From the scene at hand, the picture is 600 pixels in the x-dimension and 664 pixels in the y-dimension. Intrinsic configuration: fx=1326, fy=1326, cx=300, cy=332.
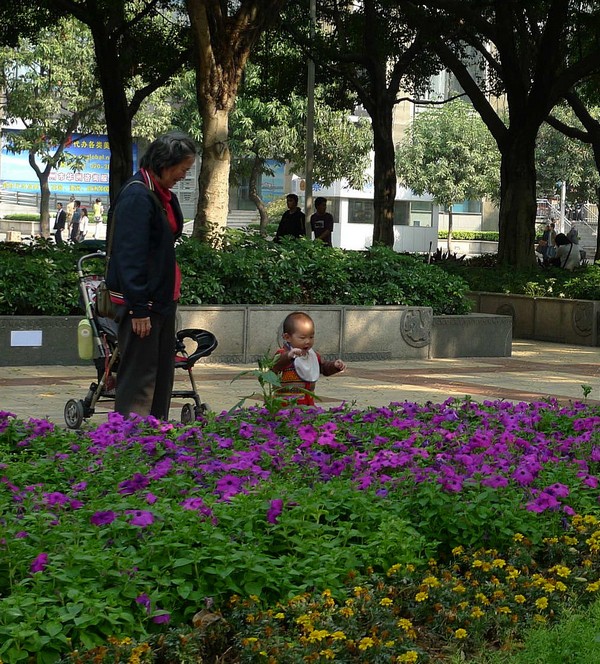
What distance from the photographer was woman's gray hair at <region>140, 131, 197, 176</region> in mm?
7203

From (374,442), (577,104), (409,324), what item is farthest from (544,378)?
(577,104)

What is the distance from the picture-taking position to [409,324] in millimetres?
15641

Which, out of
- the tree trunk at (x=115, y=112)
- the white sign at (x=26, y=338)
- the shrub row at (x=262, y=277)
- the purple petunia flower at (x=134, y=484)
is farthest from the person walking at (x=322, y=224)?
the purple petunia flower at (x=134, y=484)

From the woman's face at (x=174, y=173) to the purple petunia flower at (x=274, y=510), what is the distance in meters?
2.78

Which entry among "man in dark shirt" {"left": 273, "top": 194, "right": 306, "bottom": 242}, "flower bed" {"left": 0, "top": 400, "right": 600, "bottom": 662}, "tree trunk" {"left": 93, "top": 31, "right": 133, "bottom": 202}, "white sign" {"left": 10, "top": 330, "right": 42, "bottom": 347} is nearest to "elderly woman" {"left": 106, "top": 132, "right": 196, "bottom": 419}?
"flower bed" {"left": 0, "top": 400, "right": 600, "bottom": 662}

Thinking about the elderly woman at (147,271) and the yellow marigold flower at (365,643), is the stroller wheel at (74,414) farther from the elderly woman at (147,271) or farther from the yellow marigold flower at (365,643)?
the yellow marigold flower at (365,643)

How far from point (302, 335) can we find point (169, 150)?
1397 mm

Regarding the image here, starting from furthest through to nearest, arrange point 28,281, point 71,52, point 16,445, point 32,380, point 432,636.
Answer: point 71,52 < point 28,281 < point 32,380 < point 16,445 < point 432,636

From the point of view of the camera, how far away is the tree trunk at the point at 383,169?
90.4ft

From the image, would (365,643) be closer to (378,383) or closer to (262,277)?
(378,383)

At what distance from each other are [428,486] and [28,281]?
8.86m

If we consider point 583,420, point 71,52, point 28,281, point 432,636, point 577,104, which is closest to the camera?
point 432,636

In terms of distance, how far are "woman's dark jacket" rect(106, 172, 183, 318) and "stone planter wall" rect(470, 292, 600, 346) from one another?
1185cm

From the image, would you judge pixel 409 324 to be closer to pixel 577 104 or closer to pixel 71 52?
pixel 577 104
